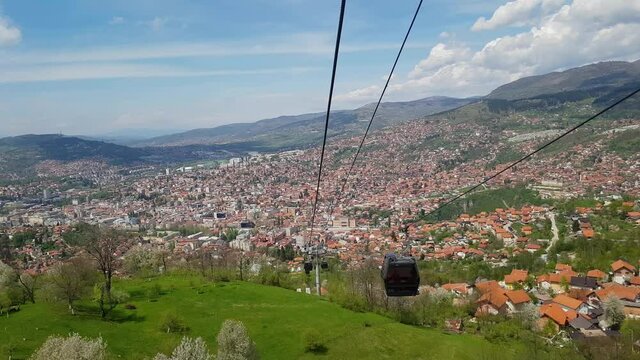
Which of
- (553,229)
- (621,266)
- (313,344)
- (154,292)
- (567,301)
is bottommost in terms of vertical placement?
(553,229)

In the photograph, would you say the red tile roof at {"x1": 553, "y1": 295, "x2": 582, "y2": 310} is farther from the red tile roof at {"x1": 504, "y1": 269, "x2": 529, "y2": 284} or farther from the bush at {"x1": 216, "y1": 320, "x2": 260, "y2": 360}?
the bush at {"x1": 216, "y1": 320, "x2": 260, "y2": 360}

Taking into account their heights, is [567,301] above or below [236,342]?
below

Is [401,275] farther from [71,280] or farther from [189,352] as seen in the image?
[71,280]

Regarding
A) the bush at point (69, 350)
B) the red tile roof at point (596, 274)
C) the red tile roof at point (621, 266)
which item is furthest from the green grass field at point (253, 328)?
the red tile roof at point (621, 266)

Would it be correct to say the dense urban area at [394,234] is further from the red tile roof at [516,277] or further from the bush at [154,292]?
the bush at [154,292]

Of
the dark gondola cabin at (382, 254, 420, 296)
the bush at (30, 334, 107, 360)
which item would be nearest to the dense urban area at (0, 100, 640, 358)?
the dark gondola cabin at (382, 254, 420, 296)

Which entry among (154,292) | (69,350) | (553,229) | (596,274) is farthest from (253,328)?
(553,229)
